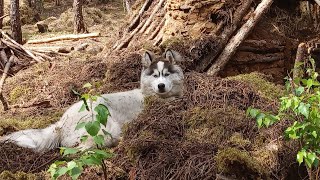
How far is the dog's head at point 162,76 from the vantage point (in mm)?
5672

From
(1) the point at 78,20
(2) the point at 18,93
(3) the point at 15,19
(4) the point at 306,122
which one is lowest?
(2) the point at 18,93

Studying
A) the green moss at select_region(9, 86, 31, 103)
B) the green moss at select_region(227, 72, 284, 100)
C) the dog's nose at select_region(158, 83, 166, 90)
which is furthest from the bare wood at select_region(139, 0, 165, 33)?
the dog's nose at select_region(158, 83, 166, 90)

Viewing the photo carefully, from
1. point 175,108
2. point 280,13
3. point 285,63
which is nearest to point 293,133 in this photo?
point 175,108

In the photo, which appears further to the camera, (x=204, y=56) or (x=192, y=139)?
(x=204, y=56)

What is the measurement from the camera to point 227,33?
793cm

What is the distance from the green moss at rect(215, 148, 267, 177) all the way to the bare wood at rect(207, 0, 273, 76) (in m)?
3.65

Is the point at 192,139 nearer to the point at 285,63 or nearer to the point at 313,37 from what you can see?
the point at 285,63

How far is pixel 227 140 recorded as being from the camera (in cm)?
459

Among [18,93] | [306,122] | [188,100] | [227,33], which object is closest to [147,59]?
[188,100]

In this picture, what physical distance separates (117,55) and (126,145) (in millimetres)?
4459

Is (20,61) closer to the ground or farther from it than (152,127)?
closer to the ground

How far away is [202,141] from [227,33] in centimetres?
371

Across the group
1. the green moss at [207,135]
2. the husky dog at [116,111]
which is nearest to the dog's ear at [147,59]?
the husky dog at [116,111]

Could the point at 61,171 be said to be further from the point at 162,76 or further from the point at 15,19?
the point at 15,19
